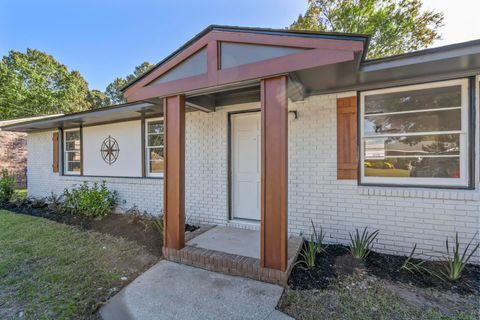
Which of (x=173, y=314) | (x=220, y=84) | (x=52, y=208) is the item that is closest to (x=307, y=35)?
(x=220, y=84)

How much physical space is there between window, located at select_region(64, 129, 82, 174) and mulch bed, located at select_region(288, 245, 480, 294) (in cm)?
739

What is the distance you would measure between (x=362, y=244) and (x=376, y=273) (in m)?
0.43

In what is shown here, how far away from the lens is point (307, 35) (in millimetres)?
2455

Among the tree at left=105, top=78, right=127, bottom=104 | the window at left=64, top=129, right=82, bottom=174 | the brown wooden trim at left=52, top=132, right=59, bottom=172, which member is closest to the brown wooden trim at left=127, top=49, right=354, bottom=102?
the window at left=64, top=129, right=82, bottom=174

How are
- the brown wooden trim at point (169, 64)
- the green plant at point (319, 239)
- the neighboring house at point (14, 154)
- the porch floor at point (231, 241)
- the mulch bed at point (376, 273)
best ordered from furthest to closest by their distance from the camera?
the neighboring house at point (14, 154), the green plant at point (319, 239), the porch floor at point (231, 241), the brown wooden trim at point (169, 64), the mulch bed at point (376, 273)

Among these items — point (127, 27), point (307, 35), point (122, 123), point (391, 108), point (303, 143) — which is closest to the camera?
point (307, 35)

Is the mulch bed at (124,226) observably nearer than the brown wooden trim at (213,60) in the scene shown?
No

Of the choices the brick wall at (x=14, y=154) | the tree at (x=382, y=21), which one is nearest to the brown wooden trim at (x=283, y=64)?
the tree at (x=382, y=21)

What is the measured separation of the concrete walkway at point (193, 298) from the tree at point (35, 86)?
829 inches

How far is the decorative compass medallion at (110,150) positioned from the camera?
6191 millimetres

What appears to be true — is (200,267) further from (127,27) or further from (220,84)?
(127,27)

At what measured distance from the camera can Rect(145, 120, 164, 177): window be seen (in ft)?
18.4

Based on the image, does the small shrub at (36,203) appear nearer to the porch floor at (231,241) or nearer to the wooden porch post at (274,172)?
the porch floor at (231,241)

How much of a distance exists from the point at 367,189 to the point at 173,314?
3.13 m
